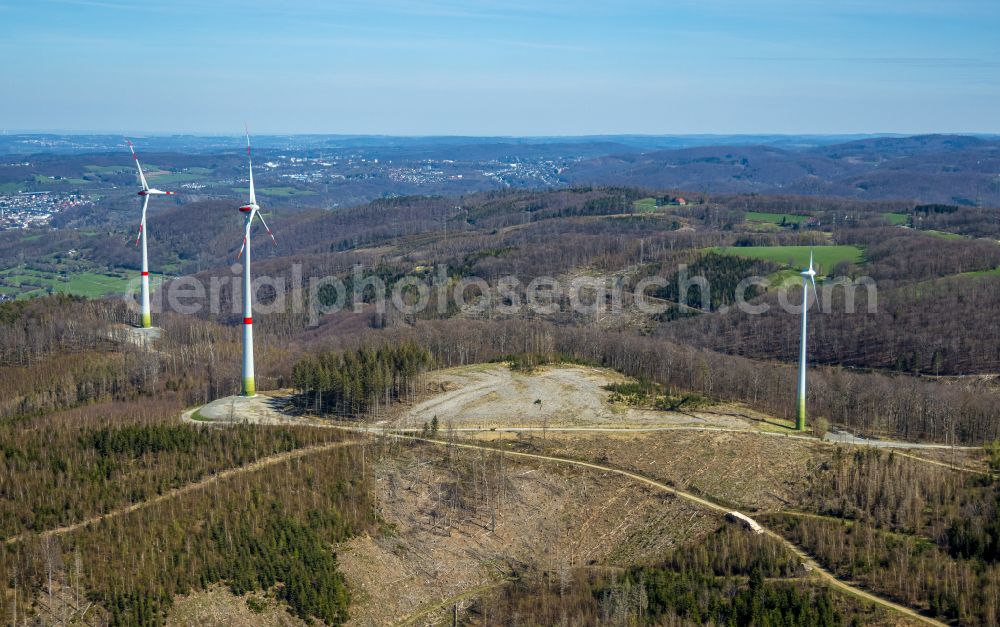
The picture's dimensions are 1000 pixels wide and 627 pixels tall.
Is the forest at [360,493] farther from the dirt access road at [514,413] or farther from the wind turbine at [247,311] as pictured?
the wind turbine at [247,311]

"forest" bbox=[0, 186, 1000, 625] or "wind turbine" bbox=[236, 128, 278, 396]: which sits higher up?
"wind turbine" bbox=[236, 128, 278, 396]

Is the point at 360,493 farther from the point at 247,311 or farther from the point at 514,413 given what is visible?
the point at 247,311

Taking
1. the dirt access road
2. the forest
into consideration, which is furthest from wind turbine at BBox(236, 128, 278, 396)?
the forest

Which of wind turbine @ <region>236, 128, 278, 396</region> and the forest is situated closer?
the forest

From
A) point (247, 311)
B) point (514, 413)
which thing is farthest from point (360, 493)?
point (247, 311)

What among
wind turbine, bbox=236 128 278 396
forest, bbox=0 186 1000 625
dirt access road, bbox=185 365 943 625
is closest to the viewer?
forest, bbox=0 186 1000 625

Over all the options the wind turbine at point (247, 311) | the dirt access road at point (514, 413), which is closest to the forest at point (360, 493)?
the dirt access road at point (514, 413)

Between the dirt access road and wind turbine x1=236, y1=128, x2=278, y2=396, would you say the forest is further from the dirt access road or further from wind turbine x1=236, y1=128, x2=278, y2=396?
wind turbine x1=236, y1=128, x2=278, y2=396

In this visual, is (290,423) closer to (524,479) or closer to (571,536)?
(524,479)

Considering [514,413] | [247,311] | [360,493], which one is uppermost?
[247,311]

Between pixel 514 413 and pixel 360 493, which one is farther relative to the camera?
pixel 514 413

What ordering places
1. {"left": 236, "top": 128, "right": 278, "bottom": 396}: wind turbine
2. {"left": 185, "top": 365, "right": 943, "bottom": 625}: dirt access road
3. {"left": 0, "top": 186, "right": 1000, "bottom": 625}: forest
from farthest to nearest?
{"left": 236, "top": 128, "right": 278, "bottom": 396}: wind turbine, {"left": 185, "top": 365, "right": 943, "bottom": 625}: dirt access road, {"left": 0, "top": 186, "right": 1000, "bottom": 625}: forest
